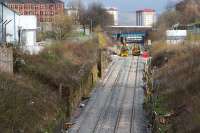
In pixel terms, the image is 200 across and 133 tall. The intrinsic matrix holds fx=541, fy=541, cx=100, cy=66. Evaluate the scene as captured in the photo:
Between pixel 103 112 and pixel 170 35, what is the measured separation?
3992 cm

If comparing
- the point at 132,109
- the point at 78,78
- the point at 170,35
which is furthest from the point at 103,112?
the point at 170,35

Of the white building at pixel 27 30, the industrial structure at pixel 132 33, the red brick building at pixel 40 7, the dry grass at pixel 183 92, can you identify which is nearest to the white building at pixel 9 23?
the white building at pixel 27 30

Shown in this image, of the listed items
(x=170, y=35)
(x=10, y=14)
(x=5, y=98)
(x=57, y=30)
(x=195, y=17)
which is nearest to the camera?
(x=5, y=98)

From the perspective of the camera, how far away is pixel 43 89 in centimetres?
2730

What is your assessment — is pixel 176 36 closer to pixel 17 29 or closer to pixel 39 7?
pixel 17 29

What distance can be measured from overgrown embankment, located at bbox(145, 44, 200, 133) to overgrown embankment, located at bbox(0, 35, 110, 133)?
4240 mm

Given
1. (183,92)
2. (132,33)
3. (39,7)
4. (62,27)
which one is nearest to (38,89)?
(183,92)

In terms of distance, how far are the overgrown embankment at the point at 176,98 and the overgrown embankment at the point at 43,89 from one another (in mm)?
4240

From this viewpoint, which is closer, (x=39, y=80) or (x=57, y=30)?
(x=39, y=80)

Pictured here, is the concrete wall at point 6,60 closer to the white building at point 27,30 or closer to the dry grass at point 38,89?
the dry grass at point 38,89

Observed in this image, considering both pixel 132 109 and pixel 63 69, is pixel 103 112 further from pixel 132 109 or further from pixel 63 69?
pixel 63 69

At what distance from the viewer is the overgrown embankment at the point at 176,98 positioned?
69.3 feet

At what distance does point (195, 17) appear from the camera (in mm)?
85000

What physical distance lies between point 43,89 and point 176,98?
6787mm
